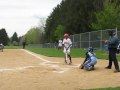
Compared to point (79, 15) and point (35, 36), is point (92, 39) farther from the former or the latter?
point (35, 36)

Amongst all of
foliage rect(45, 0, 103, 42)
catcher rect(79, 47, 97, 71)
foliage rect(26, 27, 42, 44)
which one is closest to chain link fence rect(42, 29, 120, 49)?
foliage rect(45, 0, 103, 42)

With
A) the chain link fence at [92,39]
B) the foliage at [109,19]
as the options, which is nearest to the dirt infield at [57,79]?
A: the chain link fence at [92,39]

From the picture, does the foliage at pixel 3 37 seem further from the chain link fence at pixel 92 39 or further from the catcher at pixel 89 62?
the catcher at pixel 89 62

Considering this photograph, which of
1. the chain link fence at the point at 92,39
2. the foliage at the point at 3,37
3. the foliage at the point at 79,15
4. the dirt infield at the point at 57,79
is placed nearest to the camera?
the dirt infield at the point at 57,79

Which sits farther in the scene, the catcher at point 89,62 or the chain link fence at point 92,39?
the chain link fence at point 92,39

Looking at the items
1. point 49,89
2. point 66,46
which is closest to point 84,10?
point 66,46

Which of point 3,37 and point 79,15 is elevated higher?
point 79,15

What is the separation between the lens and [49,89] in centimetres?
1320

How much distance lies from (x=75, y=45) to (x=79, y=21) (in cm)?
1881

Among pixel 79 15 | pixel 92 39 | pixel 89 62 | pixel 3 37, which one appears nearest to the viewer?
pixel 89 62

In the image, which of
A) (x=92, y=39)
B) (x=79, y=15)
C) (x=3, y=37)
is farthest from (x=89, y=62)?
(x=3, y=37)

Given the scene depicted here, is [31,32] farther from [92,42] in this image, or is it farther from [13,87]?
[13,87]

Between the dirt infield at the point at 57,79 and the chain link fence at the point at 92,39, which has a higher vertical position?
the chain link fence at the point at 92,39

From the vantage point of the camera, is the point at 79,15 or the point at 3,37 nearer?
the point at 79,15
